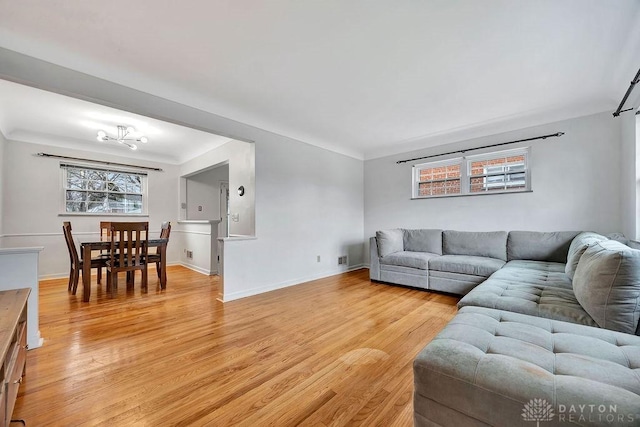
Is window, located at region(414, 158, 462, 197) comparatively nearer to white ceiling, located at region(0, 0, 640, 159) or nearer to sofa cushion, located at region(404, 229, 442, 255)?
sofa cushion, located at region(404, 229, 442, 255)

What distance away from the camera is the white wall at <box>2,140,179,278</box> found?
4.20 metres

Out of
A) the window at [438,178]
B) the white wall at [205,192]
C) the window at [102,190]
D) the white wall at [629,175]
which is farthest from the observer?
the white wall at [205,192]

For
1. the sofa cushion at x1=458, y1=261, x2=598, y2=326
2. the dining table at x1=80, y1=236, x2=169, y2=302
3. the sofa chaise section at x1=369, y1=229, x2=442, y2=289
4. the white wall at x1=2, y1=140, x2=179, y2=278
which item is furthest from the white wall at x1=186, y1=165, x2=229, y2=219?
the sofa cushion at x1=458, y1=261, x2=598, y2=326

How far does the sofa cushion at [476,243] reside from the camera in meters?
3.65

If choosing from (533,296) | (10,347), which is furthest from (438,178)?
(10,347)

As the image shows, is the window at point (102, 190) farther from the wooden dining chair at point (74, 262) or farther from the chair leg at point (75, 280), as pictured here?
the chair leg at point (75, 280)

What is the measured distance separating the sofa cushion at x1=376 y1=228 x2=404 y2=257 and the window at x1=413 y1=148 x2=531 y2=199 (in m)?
0.99

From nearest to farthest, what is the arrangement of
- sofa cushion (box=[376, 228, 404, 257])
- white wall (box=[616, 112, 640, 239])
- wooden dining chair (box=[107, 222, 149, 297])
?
white wall (box=[616, 112, 640, 239]) → wooden dining chair (box=[107, 222, 149, 297]) → sofa cushion (box=[376, 228, 404, 257])

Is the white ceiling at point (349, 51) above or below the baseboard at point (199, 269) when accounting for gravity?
above

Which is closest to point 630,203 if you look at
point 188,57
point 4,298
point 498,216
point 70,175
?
point 498,216

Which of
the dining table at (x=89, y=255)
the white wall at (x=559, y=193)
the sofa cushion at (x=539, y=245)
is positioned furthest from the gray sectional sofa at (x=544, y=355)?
the dining table at (x=89, y=255)

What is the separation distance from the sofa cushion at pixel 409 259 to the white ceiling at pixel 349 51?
2111 millimetres

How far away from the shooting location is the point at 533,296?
1939mm

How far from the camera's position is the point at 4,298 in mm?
1507
